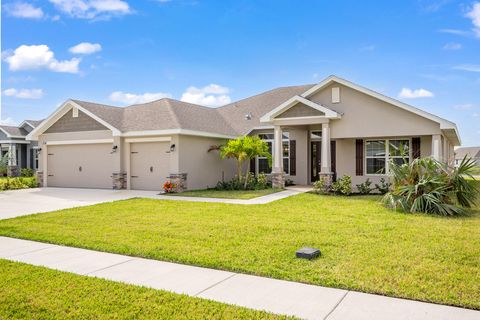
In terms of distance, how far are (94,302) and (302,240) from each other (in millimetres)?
3952

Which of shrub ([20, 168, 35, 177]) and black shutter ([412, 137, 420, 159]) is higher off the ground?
black shutter ([412, 137, 420, 159])

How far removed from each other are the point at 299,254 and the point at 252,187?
11.3 metres

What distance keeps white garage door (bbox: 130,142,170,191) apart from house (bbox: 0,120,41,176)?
15643 millimetres

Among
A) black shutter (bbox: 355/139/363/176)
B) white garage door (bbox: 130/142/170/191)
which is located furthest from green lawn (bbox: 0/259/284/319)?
black shutter (bbox: 355/139/363/176)

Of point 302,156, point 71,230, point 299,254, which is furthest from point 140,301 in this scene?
point 302,156

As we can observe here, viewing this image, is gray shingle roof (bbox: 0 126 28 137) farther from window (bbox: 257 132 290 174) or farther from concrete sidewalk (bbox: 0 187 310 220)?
window (bbox: 257 132 290 174)

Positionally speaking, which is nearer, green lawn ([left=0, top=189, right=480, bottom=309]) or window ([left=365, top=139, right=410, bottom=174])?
green lawn ([left=0, top=189, right=480, bottom=309])

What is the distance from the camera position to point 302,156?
62.4 feet

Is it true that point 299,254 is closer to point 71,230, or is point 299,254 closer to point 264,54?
point 71,230

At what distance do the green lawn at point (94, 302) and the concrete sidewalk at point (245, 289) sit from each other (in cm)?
23

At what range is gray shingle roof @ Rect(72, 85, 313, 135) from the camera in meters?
17.7

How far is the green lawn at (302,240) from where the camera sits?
492 centimetres

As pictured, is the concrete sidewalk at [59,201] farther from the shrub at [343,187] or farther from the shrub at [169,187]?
the shrub at [343,187]

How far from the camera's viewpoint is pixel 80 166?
1944 cm
